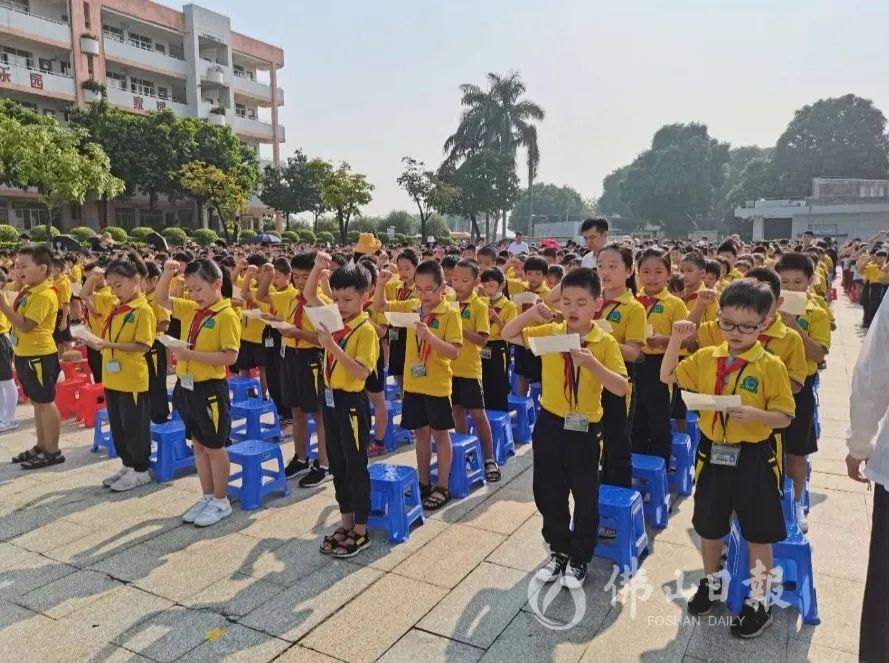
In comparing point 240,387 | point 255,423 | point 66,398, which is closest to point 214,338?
point 255,423

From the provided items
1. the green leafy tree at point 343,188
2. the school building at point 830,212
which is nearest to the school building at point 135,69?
the green leafy tree at point 343,188

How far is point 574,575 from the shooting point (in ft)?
11.2

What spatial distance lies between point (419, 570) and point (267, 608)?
0.83 meters

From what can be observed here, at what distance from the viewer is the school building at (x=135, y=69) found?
2914cm

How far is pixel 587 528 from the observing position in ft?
11.2

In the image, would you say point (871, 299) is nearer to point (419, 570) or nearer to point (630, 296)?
point (630, 296)


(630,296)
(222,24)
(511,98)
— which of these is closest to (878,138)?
(511,98)

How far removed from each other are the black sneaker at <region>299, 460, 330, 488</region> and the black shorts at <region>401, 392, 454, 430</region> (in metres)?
0.90

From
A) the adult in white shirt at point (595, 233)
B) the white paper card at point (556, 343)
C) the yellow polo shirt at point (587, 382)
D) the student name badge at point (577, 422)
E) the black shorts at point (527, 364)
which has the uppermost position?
the adult in white shirt at point (595, 233)

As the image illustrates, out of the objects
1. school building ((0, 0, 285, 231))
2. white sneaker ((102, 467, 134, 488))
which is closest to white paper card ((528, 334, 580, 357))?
white sneaker ((102, 467, 134, 488))

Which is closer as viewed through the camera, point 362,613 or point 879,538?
point 879,538

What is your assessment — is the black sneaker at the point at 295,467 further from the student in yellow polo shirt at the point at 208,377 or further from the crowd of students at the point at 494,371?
the student in yellow polo shirt at the point at 208,377

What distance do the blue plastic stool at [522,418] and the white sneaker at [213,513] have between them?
2668 millimetres

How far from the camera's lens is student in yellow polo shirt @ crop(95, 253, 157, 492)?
4.71 metres
